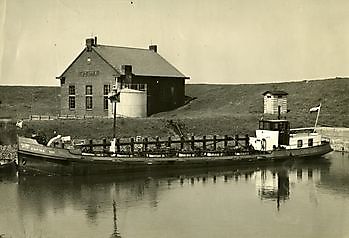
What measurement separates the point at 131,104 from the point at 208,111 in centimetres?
838

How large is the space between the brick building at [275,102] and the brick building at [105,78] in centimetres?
611

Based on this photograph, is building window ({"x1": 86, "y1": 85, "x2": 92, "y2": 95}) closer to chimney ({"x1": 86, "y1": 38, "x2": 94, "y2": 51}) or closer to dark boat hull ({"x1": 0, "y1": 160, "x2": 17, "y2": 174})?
chimney ({"x1": 86, "y1": 38, "x2": 94, "y2": 51})

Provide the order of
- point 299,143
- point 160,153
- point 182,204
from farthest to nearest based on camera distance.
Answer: point 299,143, point 160,153, point 182,204

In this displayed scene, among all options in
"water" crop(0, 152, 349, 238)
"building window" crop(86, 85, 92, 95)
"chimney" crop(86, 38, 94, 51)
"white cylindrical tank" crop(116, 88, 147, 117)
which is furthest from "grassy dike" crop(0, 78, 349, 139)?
"chimney" crop(86, 38, 94, 51)

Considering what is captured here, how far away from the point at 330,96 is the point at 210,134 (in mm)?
14232

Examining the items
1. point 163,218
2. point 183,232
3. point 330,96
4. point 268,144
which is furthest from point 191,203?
point 330,96

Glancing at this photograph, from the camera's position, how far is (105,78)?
34625 mm

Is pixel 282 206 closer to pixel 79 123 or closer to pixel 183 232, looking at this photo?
pixel 183 232

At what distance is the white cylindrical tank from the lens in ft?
108

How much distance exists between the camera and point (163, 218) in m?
15.4

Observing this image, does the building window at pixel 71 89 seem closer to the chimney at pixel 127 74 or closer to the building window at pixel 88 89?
the building window at pixel 88 89

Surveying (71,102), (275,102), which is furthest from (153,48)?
(275,102)

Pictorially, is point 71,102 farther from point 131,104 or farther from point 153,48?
point 153,48

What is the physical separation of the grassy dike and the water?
218 inches
